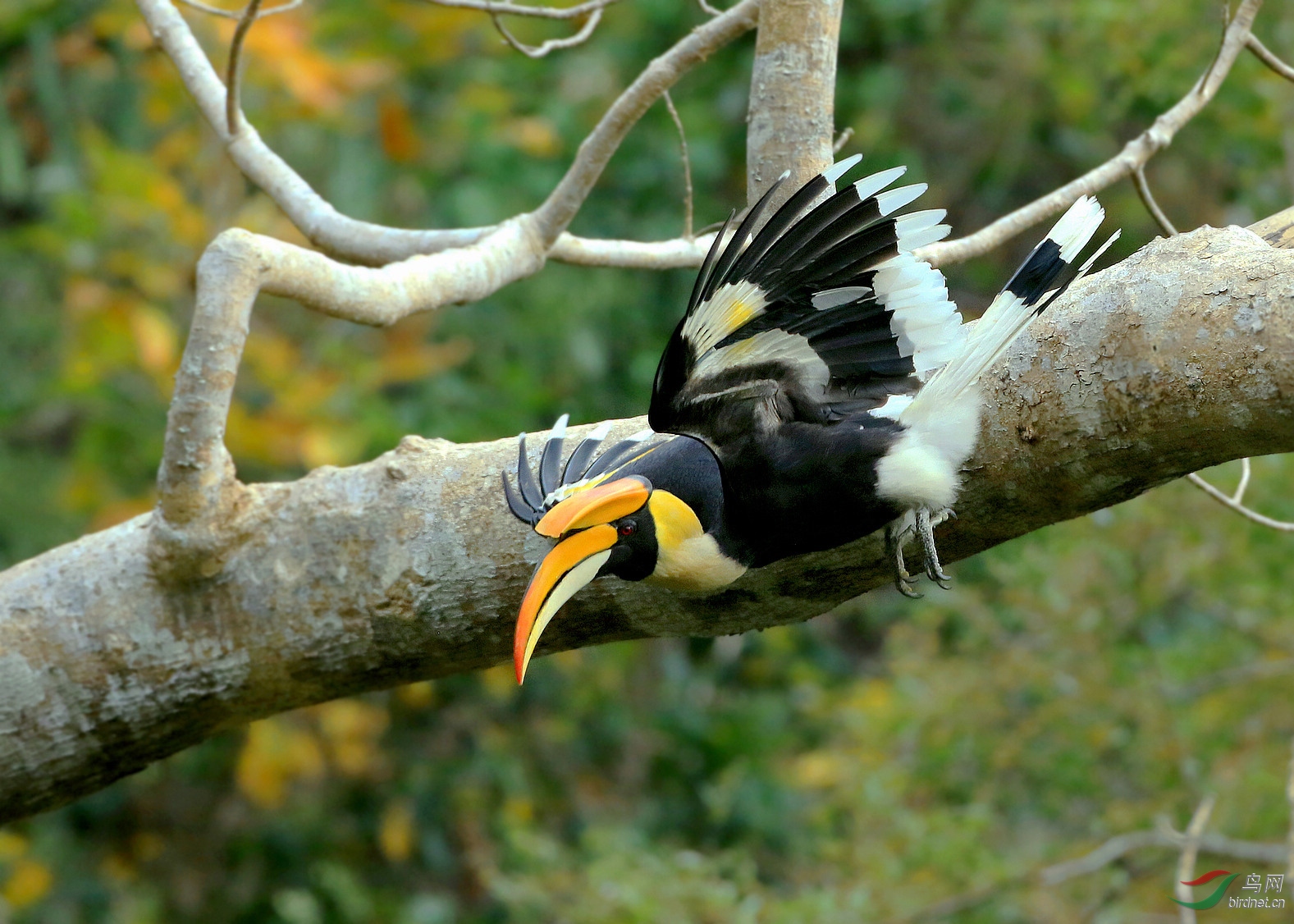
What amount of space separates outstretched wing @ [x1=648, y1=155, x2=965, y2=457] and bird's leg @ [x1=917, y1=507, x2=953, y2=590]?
14 centimetres

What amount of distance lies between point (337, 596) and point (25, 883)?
2.80 meters

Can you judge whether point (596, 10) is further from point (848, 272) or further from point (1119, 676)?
point (1119, 676)

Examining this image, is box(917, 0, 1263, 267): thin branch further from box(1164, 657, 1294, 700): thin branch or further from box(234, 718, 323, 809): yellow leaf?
box(234, 718, 323, 809): yellow leaf

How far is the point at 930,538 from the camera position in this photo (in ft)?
4.66

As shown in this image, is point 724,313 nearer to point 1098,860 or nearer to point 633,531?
point 633,531

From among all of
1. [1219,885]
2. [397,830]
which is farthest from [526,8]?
[397,830]

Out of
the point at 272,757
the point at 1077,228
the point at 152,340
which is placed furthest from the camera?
the point at 272,757

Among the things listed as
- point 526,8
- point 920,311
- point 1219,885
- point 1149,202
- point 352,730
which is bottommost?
point 1219,885

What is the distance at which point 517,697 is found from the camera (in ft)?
12.2

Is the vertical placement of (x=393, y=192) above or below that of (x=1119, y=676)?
above

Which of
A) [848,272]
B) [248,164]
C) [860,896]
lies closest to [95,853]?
[860,896]

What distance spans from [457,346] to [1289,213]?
7.69 ft

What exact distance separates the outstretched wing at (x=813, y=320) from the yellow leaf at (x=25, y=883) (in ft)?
10.8

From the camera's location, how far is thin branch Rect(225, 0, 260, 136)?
1.72 metres
